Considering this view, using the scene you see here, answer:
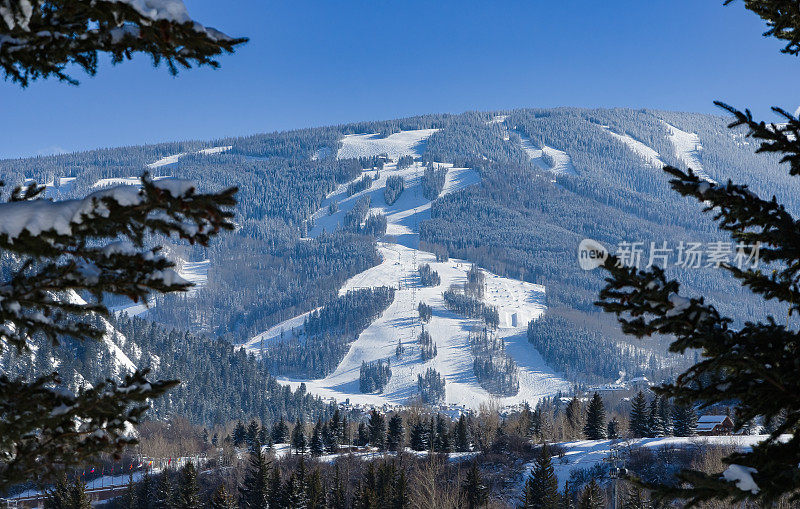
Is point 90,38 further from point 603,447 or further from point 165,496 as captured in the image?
point 603,447

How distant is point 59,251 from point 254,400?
150m

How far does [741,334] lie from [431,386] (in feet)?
561

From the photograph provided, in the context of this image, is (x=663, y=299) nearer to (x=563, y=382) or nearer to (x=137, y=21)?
(x=137, y=21)

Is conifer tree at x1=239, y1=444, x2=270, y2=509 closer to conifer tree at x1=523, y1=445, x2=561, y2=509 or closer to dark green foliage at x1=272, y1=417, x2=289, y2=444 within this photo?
conifer tree at x1=523, y1=445, x2=561, y2=509

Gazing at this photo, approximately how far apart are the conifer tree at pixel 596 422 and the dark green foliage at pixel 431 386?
314ft

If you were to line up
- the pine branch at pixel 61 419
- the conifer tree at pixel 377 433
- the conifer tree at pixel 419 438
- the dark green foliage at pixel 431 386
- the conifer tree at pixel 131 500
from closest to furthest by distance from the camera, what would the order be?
the pine branch at pixel 61 419
the conifer tree at pixel 131 500
the conifer tree at pixel 419 438
the conifer tree at pixel 377 433
the dark green foliage at pixel 431 386

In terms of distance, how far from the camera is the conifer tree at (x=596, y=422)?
234 ft

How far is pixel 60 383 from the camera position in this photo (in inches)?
217

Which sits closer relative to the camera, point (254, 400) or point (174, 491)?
point (174, 491)

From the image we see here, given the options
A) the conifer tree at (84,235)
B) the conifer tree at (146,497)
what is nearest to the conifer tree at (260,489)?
the conifer tree at (146,497)

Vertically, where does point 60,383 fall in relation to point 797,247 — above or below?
below

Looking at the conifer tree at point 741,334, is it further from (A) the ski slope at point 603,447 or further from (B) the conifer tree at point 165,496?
(A) the ski slope at point 603,447

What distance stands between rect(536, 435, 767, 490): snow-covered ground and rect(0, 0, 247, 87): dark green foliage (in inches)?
2346

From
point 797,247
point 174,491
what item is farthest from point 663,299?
point 174,491
